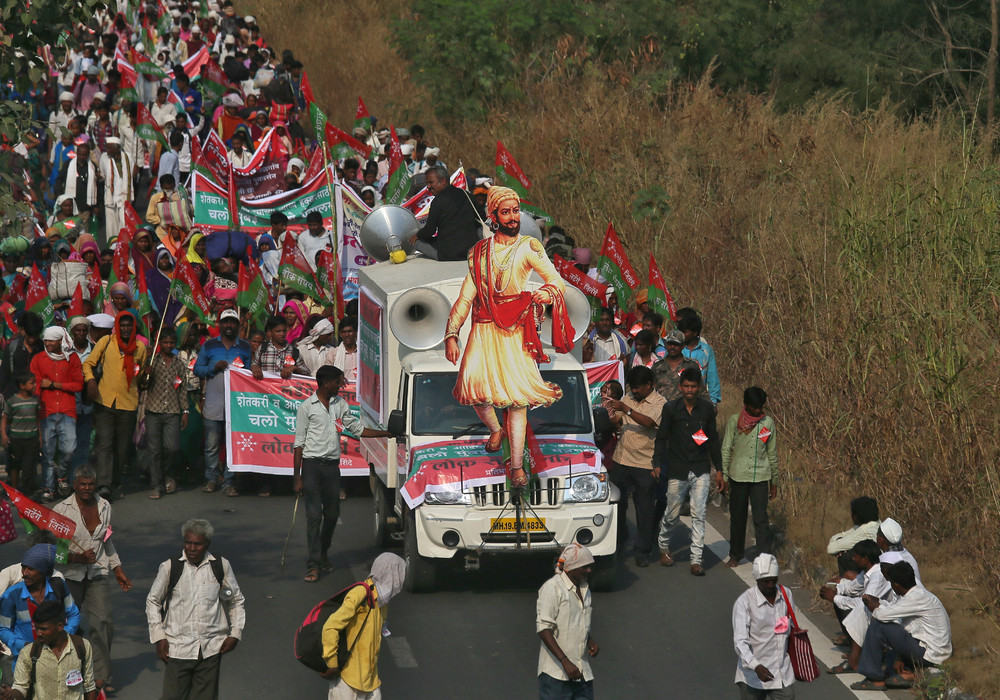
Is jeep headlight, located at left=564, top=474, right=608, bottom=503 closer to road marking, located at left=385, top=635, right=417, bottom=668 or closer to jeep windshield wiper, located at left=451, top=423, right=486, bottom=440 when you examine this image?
jeep windshield wiper, located at left=451, top=423, right=486, bottom=440

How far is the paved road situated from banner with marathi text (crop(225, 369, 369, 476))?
1.03 metres

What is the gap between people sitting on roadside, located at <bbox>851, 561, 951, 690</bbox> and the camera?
10.1 m

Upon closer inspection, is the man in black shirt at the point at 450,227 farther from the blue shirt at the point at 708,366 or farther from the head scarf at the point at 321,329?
the blue shirt at the point at 708,366

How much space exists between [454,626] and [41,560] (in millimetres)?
3859

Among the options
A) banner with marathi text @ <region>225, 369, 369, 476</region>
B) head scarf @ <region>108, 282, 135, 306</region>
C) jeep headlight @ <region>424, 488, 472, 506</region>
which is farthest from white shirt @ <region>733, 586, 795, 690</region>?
head scarf @ <region>108, 282, 135, 306</region>

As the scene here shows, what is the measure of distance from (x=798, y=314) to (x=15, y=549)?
908 centimetres

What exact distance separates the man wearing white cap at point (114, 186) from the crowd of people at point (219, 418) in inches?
2.0

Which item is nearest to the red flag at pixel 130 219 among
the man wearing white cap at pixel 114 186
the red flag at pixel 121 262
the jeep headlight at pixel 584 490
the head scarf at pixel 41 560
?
the red flag at pixel 121 262

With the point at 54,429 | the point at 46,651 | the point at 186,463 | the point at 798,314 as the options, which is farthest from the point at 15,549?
the point at 798,314

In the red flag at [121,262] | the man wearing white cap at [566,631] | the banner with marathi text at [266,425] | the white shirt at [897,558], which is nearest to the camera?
the man wearing white cap at [566,631]

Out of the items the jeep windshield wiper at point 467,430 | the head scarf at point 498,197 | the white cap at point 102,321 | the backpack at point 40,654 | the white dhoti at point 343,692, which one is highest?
the head scarf at point 498,197

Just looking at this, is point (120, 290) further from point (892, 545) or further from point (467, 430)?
point (892, 545)

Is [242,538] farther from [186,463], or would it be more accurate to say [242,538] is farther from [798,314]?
[798,314]

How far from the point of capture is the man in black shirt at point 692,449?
517 inches
